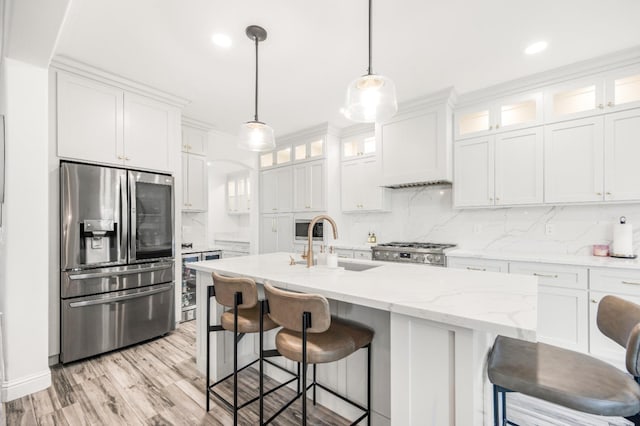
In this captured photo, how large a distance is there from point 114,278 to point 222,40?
235 cm

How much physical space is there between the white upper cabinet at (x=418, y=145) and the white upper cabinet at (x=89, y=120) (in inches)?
119

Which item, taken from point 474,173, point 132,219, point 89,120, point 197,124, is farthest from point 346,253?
point 89,120

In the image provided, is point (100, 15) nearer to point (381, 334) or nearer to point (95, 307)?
point (95, 307)

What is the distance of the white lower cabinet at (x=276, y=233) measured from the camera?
4859 mm

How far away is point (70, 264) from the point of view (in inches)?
99.0

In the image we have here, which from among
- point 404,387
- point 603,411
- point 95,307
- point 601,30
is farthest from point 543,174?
point 95,307

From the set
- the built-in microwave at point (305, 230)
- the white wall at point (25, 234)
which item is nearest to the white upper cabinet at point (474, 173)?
the built-in microwave at point (305, 230)

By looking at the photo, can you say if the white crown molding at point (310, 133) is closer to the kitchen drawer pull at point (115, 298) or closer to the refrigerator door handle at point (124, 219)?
the refrigerator door handle at point (124, 219)

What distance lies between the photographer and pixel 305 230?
4602 millimetres

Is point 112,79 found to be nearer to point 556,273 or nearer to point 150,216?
point 150,216

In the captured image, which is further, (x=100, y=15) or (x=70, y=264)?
(x=70, y=264)

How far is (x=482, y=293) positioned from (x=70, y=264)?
3.13 metres

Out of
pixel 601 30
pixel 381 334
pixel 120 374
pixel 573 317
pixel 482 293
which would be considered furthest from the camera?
pixel 573 317

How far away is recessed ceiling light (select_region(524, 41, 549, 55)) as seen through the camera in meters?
2.38
